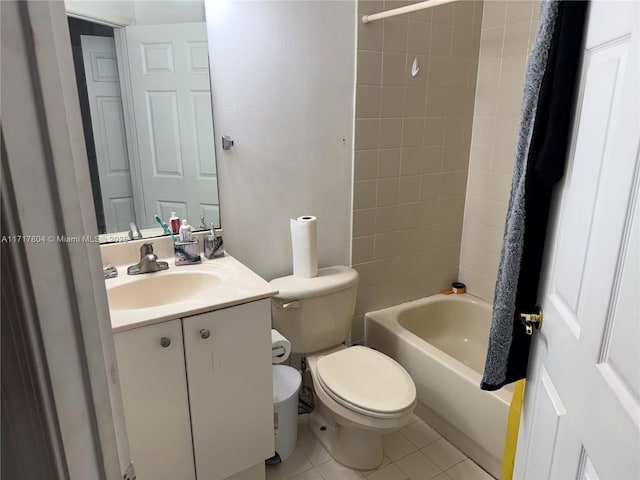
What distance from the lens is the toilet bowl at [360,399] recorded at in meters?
1.61

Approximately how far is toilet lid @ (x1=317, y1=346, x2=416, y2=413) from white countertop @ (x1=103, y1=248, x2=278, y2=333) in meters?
0.50

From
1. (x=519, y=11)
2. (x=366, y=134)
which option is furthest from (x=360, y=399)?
(x=519, y=11)

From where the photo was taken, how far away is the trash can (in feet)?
5.85

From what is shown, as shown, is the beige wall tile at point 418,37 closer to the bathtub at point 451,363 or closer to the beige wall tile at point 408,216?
the beige wall tile at point 408,216

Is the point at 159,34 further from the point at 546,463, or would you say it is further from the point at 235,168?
the point at 546,463

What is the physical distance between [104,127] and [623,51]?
1.48 meters

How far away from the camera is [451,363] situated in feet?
6.19

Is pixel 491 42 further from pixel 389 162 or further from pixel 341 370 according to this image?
pixel 341 370

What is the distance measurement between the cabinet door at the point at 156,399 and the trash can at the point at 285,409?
0.40m

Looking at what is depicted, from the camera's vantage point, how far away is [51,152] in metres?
0.46

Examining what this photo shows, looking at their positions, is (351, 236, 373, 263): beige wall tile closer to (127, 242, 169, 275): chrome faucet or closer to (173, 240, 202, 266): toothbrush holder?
(173, 240, 202, 266): toothbrush holder

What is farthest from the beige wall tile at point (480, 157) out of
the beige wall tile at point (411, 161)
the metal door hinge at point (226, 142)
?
the metal door hinge at point (226, 142)

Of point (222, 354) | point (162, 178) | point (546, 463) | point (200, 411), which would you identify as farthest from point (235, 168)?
point (546, 463)

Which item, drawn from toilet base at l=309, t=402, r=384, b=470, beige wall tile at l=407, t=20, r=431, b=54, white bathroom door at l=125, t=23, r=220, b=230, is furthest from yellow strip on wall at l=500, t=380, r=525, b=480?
beige wall tile at l=407, t=20, r=431, b=54
